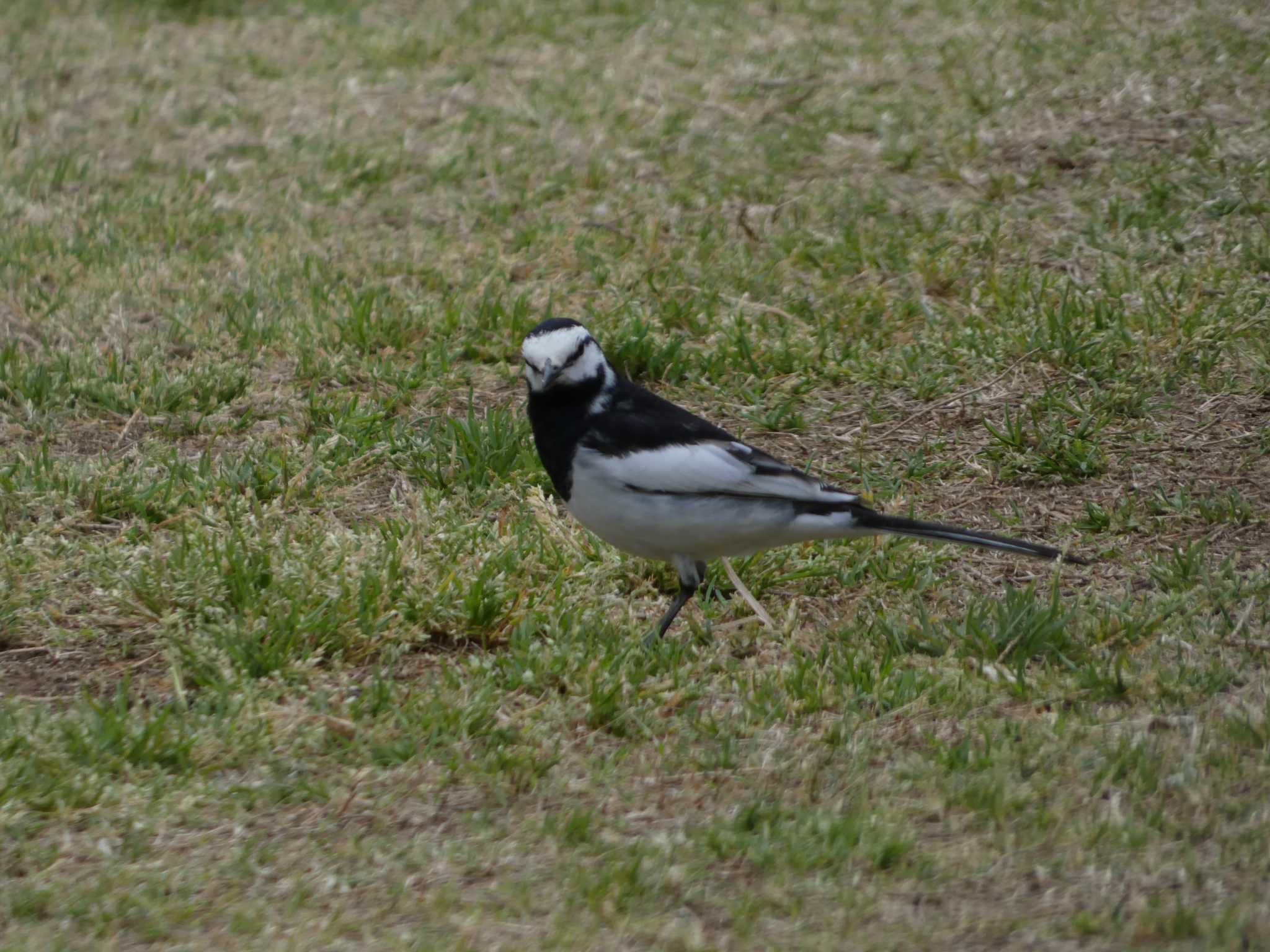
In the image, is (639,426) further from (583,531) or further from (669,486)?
(583,531)

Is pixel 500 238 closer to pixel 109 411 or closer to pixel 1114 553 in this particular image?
pixel 109 411

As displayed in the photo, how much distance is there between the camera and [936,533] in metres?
4.53

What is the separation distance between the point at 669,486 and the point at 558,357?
0.56 metres

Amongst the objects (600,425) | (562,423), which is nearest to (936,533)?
(600,425)

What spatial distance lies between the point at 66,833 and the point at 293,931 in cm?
75

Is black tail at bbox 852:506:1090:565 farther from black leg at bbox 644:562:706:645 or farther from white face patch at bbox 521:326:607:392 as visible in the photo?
white face patch at bbox 521:326:607:392

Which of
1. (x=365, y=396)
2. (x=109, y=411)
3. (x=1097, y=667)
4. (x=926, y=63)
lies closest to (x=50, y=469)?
(x=109, y=411)

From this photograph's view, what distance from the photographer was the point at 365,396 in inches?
256

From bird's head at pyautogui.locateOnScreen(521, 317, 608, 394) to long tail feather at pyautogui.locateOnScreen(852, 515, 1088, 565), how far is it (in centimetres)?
98

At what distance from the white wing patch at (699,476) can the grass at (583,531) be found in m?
0.49

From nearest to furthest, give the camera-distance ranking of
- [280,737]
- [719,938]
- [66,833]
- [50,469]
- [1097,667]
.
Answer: [719,938] < [66,833] < [280,737] < [1097,667] < [50,469]

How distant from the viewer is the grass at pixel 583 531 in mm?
3689

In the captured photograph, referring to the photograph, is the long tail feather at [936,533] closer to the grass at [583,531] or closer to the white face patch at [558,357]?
the grass at [583,531]

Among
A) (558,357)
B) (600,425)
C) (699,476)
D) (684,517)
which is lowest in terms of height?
(684,517)
